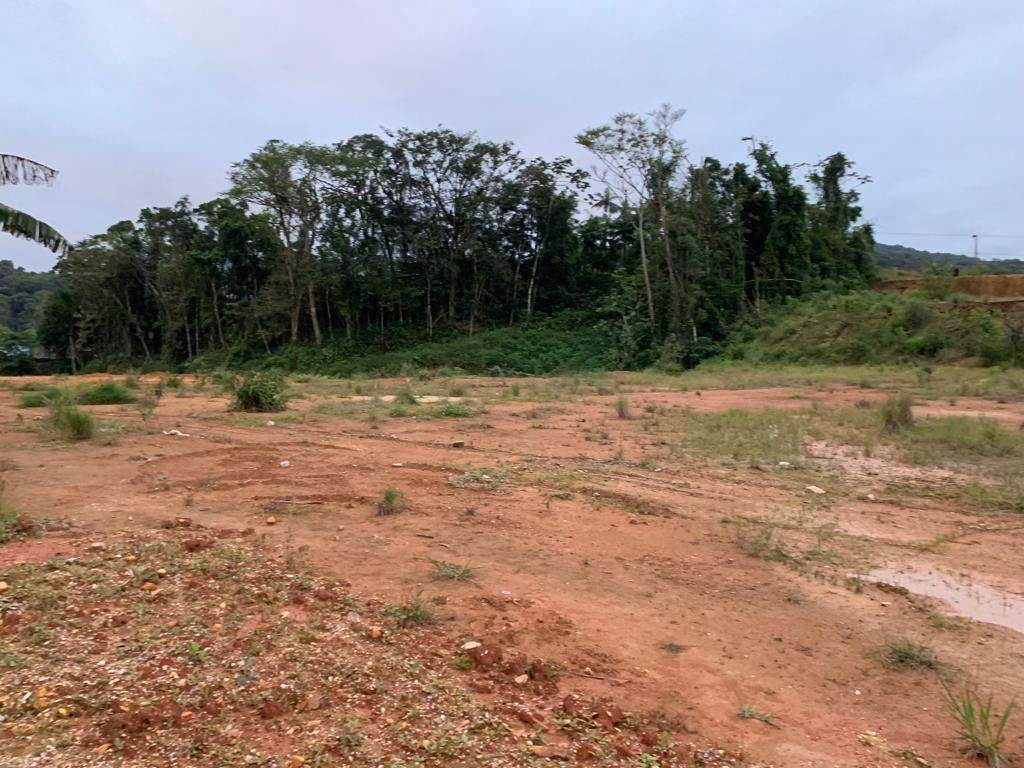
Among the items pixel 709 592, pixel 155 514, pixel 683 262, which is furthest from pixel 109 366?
pixel 709 592

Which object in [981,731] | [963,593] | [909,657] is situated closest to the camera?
[981,731]

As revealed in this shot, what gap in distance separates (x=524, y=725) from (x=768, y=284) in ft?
115

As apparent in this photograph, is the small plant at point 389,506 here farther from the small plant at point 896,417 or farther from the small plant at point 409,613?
the small plant at point 896,417

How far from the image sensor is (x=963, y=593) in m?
4.83

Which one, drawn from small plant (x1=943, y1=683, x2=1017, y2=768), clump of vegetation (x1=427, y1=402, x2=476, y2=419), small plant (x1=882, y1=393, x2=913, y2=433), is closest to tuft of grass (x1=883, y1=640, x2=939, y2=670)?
small plant (x1=943, y1=683, x2=1017, y2=768)

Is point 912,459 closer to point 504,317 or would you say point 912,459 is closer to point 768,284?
point 768,284

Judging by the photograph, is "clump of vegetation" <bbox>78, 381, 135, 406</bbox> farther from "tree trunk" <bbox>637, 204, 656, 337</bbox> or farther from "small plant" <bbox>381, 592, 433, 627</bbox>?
"tree trunk" <bbox>637, 204, 656, 337</bbox>

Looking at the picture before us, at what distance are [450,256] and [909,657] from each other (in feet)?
122

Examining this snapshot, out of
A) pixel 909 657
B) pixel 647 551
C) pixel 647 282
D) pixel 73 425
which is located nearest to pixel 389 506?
pixel 647 551

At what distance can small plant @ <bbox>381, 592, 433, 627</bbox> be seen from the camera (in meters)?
3.97

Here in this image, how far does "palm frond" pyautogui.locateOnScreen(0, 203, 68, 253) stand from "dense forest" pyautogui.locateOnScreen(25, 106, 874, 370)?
984 inches

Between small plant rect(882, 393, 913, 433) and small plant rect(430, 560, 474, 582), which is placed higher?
small plant rect(882, 393, 913, 433)

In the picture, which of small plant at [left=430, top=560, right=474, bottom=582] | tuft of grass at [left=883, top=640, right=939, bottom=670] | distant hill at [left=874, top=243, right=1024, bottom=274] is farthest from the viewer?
distant hill at [left=874, top=243, right=1024, bottom=274]

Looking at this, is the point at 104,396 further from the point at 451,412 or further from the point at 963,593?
the point at 963,593
